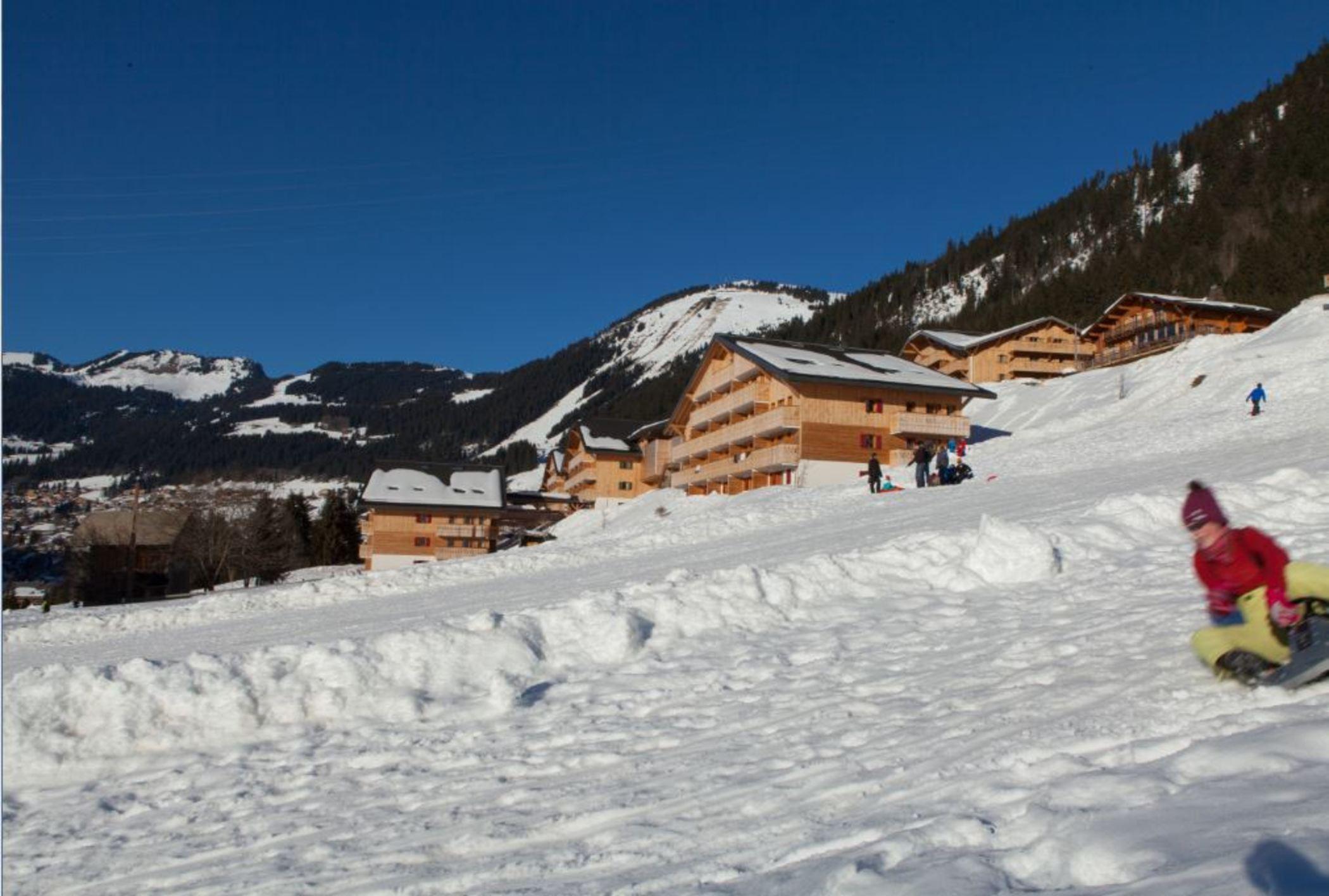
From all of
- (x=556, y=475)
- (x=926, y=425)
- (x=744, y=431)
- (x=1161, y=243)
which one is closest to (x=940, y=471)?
(x=926, y=425)

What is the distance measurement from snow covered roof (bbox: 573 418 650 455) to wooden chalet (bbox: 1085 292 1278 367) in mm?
45080

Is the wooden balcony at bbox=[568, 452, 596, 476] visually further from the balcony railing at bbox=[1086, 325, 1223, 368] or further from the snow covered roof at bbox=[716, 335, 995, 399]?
the balcony railing at bbox=[1086, 325, 1223, 368]

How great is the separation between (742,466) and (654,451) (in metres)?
32.7

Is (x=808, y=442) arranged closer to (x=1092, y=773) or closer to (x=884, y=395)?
(x=884, y=395)

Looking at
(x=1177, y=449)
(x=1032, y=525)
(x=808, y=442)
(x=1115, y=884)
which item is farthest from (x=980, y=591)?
(x=808, y=442)

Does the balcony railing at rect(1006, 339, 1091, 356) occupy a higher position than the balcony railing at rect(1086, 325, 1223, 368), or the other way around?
the balcony railing at rect(1006, 339, 1091, 356)

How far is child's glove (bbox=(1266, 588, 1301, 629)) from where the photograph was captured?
5.84 metres

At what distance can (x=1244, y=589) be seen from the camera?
6.19m

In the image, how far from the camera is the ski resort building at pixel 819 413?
2008 inches

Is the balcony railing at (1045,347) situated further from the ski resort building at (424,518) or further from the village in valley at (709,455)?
the ski resort building at (424,518)

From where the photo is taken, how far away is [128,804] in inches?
271

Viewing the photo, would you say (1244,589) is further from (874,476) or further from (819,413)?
(819,413)

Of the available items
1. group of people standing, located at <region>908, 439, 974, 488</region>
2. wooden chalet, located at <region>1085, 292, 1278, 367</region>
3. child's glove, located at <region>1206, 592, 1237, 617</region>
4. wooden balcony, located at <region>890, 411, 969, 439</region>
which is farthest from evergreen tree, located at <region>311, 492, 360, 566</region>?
child's glove, located at <region>1206, 592, 1237, 617</region>

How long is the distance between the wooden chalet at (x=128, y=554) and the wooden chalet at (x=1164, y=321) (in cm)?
7661
